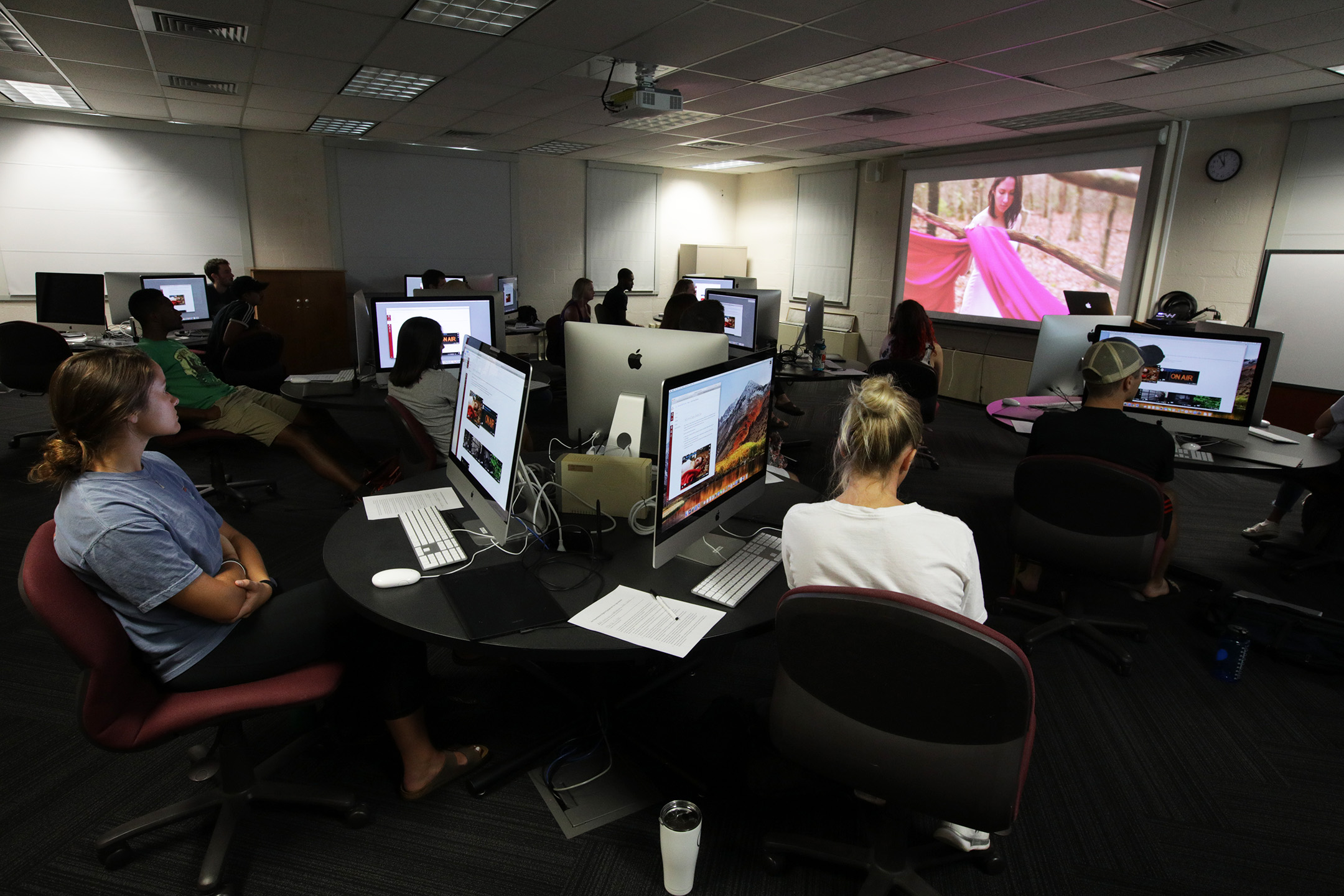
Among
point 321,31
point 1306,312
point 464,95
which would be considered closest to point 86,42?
point 321,31

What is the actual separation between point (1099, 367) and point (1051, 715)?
1.22m

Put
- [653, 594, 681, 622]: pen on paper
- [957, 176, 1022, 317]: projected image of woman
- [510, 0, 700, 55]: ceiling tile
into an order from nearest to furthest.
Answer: [653, 594, 681, 622]: pen on paper → [510, 0, 700, 55]: ceiling tile → [957, 176, 1022, 317]: projected image of woman

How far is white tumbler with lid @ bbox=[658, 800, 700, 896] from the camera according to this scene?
1475 mm

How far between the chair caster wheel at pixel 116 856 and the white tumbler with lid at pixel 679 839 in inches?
50.3

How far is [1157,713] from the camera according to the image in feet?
7.63

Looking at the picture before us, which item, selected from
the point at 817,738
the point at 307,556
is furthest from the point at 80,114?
the point at 817,738

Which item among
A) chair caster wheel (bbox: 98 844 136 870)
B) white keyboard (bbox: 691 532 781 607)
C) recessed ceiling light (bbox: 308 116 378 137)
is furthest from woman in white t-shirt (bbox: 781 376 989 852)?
recessed ceiling light (bbox: 308 116 378 137)

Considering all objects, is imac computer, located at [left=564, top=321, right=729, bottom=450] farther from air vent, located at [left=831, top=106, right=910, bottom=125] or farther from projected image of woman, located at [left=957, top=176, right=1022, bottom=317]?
projected image of woman, located at [left=957, top=176, right=1022, bottom=317]

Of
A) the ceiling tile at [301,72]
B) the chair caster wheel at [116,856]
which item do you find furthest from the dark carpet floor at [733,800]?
the ceiling tile at [301,72]

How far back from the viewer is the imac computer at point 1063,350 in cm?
356

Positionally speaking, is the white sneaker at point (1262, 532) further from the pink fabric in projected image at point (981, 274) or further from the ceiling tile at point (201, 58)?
the ceiling tile at point (201, 58)

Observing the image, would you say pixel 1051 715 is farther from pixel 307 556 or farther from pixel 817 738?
pixel 307 556

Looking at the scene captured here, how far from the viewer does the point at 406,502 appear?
203 cm

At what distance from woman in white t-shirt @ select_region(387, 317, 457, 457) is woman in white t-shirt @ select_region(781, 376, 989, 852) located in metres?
1.77
